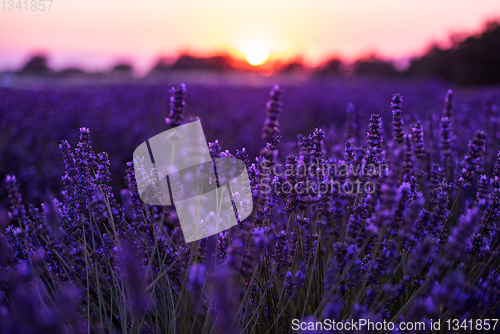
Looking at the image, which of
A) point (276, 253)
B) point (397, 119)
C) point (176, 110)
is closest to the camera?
point (176, 110)

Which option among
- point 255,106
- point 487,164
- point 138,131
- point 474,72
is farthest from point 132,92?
point 474,72

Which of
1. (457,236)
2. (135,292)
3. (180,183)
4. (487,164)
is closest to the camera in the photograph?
(135,292)

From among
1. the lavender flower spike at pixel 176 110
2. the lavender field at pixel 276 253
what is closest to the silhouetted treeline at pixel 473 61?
the lavender field at pixel 276 253

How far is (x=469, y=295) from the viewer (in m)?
1.18

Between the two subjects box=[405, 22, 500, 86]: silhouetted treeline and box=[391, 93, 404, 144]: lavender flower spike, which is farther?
box=[405, 22, 500, 86]: silhouetted treeline

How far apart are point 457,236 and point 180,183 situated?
1.07 m

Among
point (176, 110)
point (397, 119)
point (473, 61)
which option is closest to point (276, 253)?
point (176, 110)

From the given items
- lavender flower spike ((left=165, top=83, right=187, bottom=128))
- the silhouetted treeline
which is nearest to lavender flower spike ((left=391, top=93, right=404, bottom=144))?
lavender flower spike ((left=165, top=83, right=187, bottom=128))

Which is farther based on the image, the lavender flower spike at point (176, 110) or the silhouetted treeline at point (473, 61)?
the silhouetted treeline at point (473, 61)

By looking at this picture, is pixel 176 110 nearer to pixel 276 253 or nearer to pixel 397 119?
pixel 276 253

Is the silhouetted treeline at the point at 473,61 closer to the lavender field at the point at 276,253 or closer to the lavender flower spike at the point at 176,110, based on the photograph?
the lavender field at the point at 276,253

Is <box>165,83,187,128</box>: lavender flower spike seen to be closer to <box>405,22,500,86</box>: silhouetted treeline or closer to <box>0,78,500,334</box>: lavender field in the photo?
<box>0,78,500,334</box>: lavender field

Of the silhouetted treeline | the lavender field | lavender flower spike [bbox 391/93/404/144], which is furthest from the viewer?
the silhouetted treeline

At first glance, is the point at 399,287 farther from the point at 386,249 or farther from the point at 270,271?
the point at 270,271
